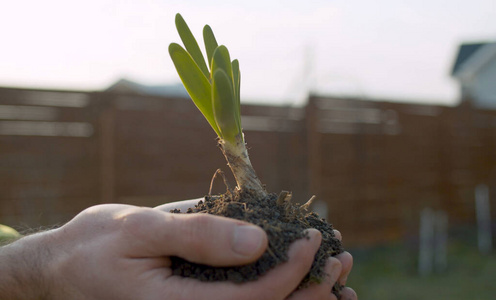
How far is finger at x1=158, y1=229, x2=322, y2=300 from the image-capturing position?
0.79 metres

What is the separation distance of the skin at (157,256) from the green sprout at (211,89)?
26cm

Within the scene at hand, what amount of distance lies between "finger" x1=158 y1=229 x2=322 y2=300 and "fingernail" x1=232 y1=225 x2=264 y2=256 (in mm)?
77

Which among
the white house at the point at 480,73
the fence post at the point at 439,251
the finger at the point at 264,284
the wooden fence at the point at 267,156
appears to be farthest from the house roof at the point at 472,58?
the finger at the point at 264,284

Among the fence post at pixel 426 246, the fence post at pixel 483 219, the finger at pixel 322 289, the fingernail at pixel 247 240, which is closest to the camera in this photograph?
the fingernail at pixel 247 240

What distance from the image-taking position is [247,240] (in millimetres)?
769

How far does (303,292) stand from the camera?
2.90ft

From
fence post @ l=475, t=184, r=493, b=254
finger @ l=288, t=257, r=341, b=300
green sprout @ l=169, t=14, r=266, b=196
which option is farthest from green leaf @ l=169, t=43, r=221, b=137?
fence post @ l=475, t=184, r=493, b=254

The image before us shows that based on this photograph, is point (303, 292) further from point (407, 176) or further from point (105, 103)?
point (407, 176)

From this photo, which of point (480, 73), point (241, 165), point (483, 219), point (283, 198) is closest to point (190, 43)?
point (241, 165)

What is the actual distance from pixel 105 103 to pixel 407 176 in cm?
434

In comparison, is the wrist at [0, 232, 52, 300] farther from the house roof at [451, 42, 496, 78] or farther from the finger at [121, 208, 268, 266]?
the house roof at [451, 42, 496, 78]

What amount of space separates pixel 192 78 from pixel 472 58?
16.3m

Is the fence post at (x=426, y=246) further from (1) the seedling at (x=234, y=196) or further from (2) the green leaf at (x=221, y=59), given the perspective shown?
(2) the green leaf at (x=221, y=59)

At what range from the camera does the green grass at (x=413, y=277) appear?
406 centimetres
